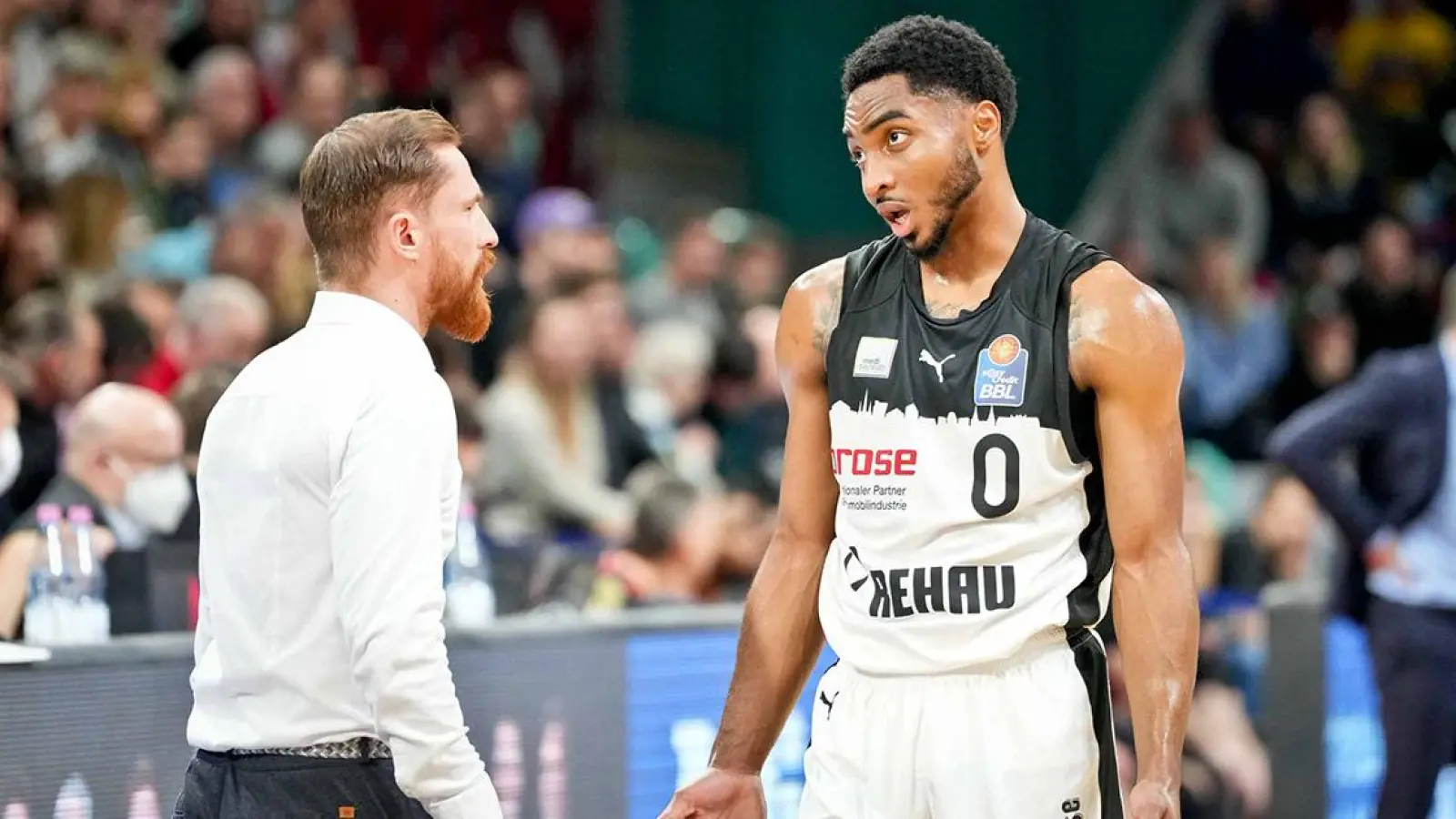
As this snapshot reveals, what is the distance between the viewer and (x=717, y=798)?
4359 mm

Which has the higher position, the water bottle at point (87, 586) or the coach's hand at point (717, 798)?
the water bottle at point (87, 586)

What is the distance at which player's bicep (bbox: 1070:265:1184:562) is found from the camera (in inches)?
159

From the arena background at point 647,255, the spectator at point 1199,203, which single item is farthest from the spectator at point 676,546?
the spectator at point 1199,203

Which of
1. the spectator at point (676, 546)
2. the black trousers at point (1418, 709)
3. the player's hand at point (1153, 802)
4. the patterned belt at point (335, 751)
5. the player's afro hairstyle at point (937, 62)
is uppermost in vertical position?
the player's afro hairstyle at point (937, 62)

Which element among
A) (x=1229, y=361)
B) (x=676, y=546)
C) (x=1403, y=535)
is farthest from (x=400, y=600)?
(x=1229, y=361)

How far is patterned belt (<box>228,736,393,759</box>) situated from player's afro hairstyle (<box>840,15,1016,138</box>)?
1630 mm

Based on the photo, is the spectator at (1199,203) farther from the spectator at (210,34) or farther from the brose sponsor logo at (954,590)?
the brose sponsor logo at (954,590)

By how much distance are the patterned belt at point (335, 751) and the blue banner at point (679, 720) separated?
2.76 meters

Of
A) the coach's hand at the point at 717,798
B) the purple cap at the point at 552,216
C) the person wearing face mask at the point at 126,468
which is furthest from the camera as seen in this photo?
the purple cap at the point at 552,216

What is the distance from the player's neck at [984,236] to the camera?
13.9ft

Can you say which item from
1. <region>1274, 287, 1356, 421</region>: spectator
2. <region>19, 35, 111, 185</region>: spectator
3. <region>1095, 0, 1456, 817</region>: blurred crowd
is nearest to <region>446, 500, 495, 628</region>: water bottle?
<region>19, 35, 111, 185</region>: spectator

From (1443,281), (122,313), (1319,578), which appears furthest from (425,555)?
(1443,281)

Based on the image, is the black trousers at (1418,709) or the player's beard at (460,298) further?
the black trousers at (1418,709)

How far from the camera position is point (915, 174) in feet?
13.5
